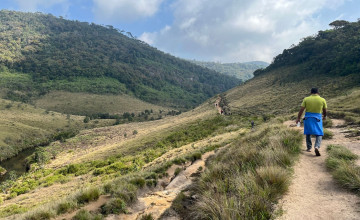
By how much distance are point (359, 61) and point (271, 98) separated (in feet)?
83.2

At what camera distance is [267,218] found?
4000 millimetres

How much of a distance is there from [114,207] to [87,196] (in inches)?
57.4

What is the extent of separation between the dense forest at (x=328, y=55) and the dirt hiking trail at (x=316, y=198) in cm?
5735

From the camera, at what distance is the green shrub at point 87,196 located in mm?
7453

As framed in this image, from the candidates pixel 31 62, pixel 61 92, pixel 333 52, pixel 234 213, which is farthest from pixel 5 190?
Result: pixel 31 62

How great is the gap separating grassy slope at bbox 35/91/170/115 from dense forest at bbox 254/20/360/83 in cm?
7848

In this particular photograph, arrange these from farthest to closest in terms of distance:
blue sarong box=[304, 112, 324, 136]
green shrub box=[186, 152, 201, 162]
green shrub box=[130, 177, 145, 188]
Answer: green shrub box=[186, 152, 201, 162] < green shrub box=[130, 177, 145, 188] < blue sarong box=[304, 112, 324, 136]

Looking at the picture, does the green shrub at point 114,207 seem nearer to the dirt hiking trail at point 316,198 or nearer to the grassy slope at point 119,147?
Result: the dirt hiking trail at point 316,198

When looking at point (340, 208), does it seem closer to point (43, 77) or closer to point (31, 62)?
point (43, 77)

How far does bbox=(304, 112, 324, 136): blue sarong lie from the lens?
731 cm

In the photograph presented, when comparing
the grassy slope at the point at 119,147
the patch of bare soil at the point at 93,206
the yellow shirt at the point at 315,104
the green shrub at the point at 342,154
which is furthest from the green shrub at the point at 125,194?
the grassy slope at the point at 119,147

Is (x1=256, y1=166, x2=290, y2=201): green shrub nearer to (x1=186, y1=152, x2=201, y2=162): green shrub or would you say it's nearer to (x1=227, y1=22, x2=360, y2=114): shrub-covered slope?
(x1=186, y1=152, x2=201, y2=162): green shrub

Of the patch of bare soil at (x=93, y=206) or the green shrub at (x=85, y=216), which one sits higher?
the green shrub at (x=85, y=216)

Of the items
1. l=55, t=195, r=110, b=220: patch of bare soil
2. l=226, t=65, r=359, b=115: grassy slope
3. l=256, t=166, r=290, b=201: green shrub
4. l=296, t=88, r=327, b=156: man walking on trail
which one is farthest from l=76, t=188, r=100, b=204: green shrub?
l=226, t=65, r=359, b=115: grassy slope
